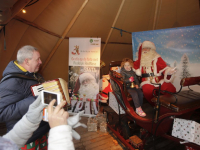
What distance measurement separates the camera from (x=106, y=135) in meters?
2.95

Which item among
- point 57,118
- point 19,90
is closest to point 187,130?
point 57,118

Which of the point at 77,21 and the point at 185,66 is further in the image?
the point at 77,21

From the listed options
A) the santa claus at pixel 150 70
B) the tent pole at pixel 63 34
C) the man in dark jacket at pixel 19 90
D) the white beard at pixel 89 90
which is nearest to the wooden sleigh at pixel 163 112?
the santa claus at pixel 150 70

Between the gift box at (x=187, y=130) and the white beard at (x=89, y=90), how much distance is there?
2.43 meters

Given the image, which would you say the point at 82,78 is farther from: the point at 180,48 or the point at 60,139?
the point at 60,139

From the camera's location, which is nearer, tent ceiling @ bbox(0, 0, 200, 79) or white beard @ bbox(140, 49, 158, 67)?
tent ceiling @ bbox(0, 0, 200, 79)

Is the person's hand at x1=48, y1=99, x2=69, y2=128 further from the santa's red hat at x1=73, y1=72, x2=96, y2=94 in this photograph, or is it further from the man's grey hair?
the santa's red hat at x1=73, y1=72, x2=96, y2=94

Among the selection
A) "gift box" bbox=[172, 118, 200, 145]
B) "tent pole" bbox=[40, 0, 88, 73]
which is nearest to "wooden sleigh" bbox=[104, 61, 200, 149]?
"gift box" bbox=[172, 118, 200, 145]

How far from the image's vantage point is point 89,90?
12.6 feet

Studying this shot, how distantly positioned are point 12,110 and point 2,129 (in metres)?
2.94

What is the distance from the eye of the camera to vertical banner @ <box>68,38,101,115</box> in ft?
12.1

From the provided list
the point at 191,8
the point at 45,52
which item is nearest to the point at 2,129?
the point at 45,52

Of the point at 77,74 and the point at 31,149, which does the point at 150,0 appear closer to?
the point at 77,74

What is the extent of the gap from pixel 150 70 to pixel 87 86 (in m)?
2.04
